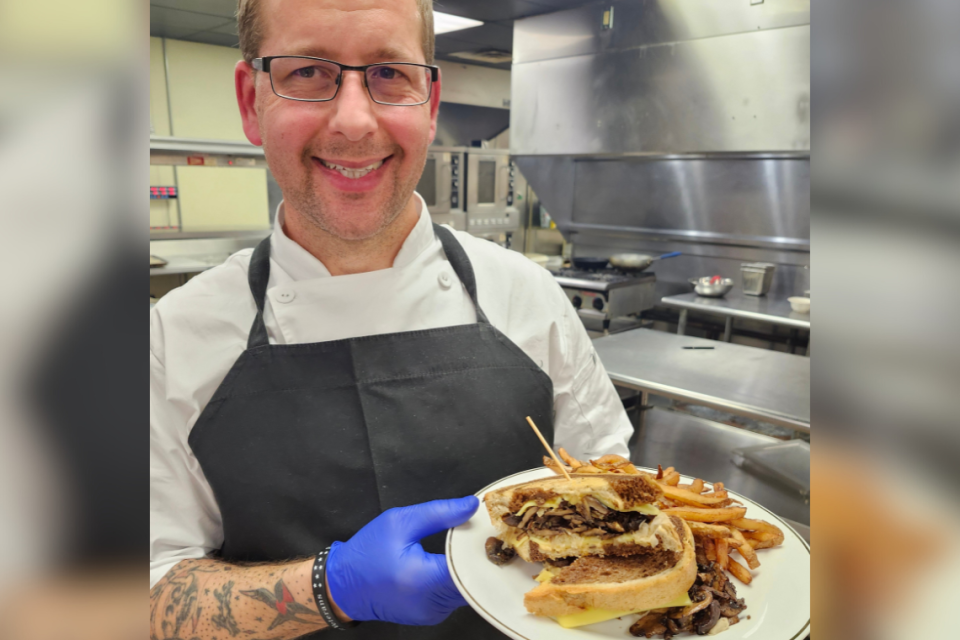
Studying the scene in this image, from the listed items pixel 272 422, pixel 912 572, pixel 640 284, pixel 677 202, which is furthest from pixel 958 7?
pixel 677 202

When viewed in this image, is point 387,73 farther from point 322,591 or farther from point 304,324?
point 322,591

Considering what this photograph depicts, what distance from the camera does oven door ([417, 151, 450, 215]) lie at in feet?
19.4

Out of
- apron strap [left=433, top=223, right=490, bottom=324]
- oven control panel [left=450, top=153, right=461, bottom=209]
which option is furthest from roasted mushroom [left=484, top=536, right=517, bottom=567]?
oven control panel [left=450, top=153, right=461, bottom=209]

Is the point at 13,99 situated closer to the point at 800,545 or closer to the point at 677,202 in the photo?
the point at 800,545

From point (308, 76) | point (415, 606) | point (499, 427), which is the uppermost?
point (308, 76)

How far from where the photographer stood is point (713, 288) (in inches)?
175

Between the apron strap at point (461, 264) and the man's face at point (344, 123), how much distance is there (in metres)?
0.28

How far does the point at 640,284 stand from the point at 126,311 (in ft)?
15.2

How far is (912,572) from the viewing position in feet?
0.55

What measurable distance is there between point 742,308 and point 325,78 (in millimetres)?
3540

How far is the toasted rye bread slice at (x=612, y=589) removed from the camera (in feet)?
3.31

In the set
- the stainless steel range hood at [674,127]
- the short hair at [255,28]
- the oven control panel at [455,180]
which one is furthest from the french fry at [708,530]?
the oven control panel at [455,180]

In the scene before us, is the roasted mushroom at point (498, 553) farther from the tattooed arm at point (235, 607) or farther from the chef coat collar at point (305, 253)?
the chef coat collar at point (305, 253)

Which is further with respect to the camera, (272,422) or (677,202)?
(677,202)
